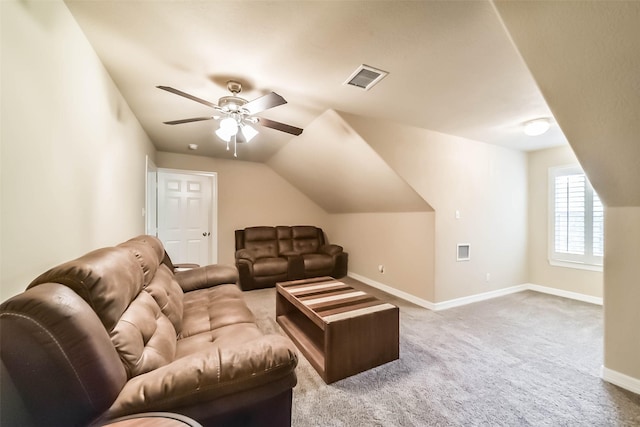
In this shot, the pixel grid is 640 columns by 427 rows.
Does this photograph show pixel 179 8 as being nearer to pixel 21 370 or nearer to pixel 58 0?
pixel 58 0

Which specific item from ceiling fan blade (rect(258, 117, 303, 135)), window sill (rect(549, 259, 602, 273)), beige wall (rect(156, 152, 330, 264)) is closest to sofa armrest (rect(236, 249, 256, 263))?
beige wall (rect(156, 152, 330, 264))

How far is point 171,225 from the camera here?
4.30m

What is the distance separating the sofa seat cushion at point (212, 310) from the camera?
1730 millimetres

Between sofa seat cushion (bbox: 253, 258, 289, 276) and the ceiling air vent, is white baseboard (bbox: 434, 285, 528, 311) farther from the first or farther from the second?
the ceiling air vent

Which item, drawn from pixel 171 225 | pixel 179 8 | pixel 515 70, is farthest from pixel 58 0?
pixel 171 225

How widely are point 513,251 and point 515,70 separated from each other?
3.15 metres

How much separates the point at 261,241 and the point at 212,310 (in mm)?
2793

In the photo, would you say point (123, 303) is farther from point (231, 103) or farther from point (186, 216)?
point (186, 216)

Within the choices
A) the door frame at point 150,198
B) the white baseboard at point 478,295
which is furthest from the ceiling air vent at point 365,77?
the door frame at point 150,198

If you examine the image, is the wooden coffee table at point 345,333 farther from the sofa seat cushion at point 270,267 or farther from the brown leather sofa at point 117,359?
the sofa seat cushion at point 270,267

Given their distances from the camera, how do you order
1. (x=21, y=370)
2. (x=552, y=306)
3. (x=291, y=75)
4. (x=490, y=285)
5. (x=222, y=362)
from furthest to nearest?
(x=490, y=285) < (x=552, y=306) < (x=291, y=75) < (x=222, y=362) < (x=21, y=370)

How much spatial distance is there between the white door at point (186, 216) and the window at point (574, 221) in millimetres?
5696

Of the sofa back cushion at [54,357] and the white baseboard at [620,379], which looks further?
the white baseboard at [620,379]

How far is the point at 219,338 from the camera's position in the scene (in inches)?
60.4
